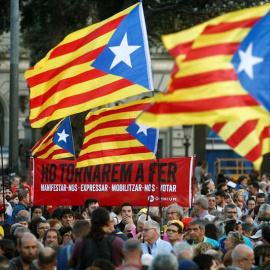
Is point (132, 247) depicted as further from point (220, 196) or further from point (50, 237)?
point (220, 196)

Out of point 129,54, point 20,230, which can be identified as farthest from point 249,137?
point 129,54

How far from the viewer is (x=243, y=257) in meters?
11.0

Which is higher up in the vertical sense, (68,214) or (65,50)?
(65,50)

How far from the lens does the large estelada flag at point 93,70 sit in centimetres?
1511

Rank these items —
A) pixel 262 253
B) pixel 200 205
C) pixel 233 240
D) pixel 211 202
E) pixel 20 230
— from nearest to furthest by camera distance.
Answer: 1. pixel 262 253
2. pixel 233 240
3. pixel 20 230
4. pixel 200 205
5. pixel 211 202

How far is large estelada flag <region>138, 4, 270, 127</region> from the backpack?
1.27 meters

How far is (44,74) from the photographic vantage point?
15.7 meters

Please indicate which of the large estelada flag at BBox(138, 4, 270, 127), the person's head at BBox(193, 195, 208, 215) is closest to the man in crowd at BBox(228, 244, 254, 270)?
the large estelada flag at BBox(138, 4, 270, 127)

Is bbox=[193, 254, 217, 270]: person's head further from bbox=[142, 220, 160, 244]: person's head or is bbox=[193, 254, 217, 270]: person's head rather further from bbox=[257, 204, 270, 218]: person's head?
bbox=[257, 204, 270, 218]: person's head

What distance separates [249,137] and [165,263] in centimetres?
238

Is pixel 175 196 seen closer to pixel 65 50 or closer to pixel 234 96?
pixel 65 50

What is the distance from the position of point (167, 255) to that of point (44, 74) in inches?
265

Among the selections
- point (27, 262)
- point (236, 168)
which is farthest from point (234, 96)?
point (236, 168)

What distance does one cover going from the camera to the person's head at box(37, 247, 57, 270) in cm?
1029
